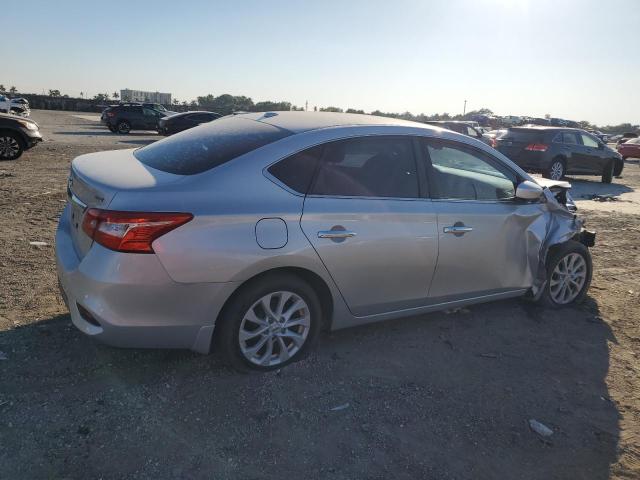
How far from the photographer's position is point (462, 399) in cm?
334

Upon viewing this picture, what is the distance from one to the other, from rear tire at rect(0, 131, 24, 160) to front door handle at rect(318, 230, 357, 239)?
11446 millimetres

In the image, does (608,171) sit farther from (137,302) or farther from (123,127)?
(123,127)

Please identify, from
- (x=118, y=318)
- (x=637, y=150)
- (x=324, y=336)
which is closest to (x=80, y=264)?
(x=118, y=318)

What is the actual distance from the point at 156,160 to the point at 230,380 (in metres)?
1.54

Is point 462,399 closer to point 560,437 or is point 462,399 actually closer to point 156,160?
point 560,437

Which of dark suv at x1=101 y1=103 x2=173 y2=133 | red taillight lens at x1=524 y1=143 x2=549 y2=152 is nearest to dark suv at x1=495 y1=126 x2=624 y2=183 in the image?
red taillight lens at x1=524 y1=143 x2=549 y2=152

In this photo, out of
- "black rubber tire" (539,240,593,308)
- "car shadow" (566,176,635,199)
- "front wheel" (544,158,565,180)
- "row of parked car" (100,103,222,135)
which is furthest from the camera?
"row of parked car" (100,103,222,135)

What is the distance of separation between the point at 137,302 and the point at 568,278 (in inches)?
152

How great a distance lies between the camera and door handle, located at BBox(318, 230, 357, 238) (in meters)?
3.33

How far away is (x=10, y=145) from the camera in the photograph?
1213 cm

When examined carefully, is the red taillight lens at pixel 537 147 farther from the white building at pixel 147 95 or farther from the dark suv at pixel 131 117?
the white building at pixel 147 95

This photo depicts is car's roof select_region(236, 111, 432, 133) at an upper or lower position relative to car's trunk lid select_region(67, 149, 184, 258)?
upper

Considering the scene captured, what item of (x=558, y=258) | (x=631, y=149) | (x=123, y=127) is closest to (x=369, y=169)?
(x=558, y=258)

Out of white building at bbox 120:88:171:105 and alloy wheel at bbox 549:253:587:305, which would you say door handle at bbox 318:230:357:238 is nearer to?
alloy wheel at bbox 549:253:587:305
